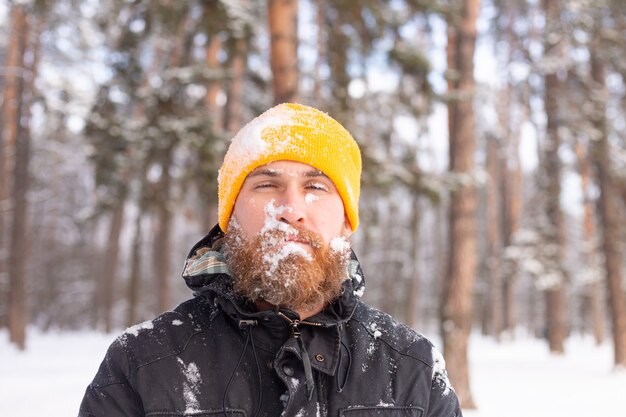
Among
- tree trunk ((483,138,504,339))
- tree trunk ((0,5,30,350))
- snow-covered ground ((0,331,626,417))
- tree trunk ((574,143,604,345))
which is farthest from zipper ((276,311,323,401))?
tree trunk ((483,138,504,339))

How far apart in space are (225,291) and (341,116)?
642 centimetres

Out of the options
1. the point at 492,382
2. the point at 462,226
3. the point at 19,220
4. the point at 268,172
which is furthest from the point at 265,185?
the point at 19,220

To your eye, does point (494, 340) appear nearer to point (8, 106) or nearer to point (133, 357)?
point (8, 106)

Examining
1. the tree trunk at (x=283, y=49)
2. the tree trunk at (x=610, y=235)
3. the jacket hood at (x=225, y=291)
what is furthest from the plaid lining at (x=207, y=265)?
the tree trunk at (x=610, y=235)

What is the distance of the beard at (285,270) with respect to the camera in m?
1.87

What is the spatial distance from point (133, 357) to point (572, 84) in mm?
17053

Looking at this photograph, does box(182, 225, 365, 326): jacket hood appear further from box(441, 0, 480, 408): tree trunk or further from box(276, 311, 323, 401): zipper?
box(441, 0, 480, 408): tree trunk

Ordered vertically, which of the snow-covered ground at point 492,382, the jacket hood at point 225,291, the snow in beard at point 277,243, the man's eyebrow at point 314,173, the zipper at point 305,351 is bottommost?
the snow-covered ground at point 492,382

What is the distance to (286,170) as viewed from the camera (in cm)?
205

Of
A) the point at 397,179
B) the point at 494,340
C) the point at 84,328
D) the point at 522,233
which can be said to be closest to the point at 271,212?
the point at 397,179

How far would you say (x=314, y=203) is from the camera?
2000 millimetres

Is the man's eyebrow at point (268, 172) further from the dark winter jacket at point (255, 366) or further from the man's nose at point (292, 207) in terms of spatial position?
the dark winter jacket at point (255, 366)

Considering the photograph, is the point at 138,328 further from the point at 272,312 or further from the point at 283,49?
the point at 283,49

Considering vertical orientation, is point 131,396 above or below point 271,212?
below
